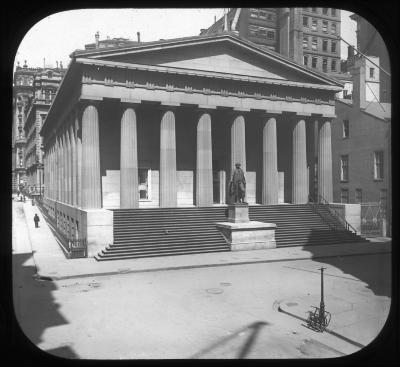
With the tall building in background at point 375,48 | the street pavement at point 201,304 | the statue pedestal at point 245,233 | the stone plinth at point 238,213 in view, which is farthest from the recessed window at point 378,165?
the stone plinth at point 238,213

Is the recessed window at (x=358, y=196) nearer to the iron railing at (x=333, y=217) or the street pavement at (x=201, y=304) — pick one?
the iron railing at (x=333, y=217)

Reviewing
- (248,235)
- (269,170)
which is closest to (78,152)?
(248,235)

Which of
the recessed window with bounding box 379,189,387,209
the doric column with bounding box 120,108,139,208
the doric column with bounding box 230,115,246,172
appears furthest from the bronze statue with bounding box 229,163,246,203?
the recessed window with bounding box 379,189,387,209

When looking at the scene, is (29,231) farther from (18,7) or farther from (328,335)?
(18,7)

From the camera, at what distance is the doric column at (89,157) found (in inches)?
1054

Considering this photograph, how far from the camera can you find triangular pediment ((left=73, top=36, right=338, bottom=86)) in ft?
91.1

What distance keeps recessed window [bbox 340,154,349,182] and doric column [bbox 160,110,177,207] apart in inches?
852

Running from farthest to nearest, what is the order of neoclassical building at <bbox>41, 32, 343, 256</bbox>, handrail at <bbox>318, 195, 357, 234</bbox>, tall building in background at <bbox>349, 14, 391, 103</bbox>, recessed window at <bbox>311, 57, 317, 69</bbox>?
recessed window at <bbox>311, 57, 317, 69</bbox>
tall building in background at <bbox>349, 14, 391, 103</bbox>
handrail at <bbox>318, 195, 357, 234</bbox>
neoclassical building at <bbox>41, 32, 343, 256</bbox>

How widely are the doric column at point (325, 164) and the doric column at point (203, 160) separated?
10.4 m

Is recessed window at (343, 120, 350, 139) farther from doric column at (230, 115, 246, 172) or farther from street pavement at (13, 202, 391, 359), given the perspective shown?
street pavement at (13, 202, 391, 359)

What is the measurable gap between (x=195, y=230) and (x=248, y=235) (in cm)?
344

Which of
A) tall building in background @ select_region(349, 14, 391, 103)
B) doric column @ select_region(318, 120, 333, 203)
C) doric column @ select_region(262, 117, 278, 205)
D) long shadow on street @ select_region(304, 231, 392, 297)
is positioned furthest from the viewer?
tall building in background @ select_region(349, 14, 391, 103)

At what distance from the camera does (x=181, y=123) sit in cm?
3397

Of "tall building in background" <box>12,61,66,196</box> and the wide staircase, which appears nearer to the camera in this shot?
the wide staircase
